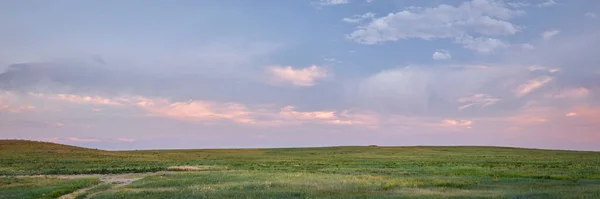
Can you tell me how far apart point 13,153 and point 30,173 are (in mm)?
44426

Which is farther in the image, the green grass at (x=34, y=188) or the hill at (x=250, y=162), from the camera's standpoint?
the hill at (x=250, y=162)

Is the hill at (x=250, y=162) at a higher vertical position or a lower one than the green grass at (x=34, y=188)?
higher

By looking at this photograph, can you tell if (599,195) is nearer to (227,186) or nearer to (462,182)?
(462,182)

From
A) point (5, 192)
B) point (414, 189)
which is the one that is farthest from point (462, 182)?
point (5, 192)

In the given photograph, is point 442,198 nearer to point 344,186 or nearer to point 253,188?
point 344,186

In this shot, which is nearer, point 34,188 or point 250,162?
point 34,188

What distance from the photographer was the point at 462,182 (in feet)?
115

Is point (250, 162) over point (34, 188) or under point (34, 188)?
over

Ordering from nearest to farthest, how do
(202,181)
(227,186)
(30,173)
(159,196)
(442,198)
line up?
1. (442,198)
2. (159,196)
3. (227,186)
4. (202,181)
5. (30,173)

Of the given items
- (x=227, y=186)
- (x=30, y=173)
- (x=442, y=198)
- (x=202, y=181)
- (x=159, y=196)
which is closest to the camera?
(x=442, y=198)

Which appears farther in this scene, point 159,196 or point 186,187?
point 186,187

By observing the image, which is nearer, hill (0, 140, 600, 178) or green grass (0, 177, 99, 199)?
green grass (0, 177, 99, 199)

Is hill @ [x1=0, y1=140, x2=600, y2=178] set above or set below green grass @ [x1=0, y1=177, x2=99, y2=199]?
above

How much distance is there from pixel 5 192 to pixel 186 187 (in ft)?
37.9
